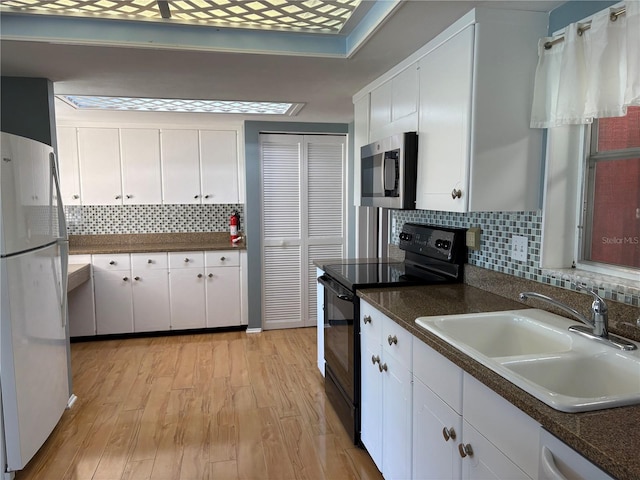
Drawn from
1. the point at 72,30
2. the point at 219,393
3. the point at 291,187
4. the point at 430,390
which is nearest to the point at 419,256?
the point at 430,390

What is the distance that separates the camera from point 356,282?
89.3 inches

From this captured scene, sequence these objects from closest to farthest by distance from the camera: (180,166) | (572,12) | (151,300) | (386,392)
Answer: (572,12) → (386,392) → (151,300) → (180,166)

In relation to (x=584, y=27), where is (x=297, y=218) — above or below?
below

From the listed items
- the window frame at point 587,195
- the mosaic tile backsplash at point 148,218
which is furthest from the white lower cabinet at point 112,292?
the window frame at point 587,195

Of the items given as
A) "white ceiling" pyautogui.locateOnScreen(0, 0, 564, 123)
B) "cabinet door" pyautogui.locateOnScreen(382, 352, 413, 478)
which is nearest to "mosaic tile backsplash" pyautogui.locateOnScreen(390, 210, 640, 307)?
"cabinet door" pyautogui.locateOnScreen(382, 352, 413, 478)

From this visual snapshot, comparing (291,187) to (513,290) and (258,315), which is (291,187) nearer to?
(258,315)

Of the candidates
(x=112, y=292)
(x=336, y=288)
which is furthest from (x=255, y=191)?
(x=336, y=288)

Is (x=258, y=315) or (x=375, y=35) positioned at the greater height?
(x=375, y=35)

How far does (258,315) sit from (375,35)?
307cm

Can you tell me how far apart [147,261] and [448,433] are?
3.49 metres

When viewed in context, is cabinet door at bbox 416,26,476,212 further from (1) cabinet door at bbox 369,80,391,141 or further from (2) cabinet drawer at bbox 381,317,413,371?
(2) cabinet drawer at bbox 381,317,413,371

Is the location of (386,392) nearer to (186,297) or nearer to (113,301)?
(186,297)

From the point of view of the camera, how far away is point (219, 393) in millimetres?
2988

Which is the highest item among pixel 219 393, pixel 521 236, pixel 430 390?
pixel 521 236
